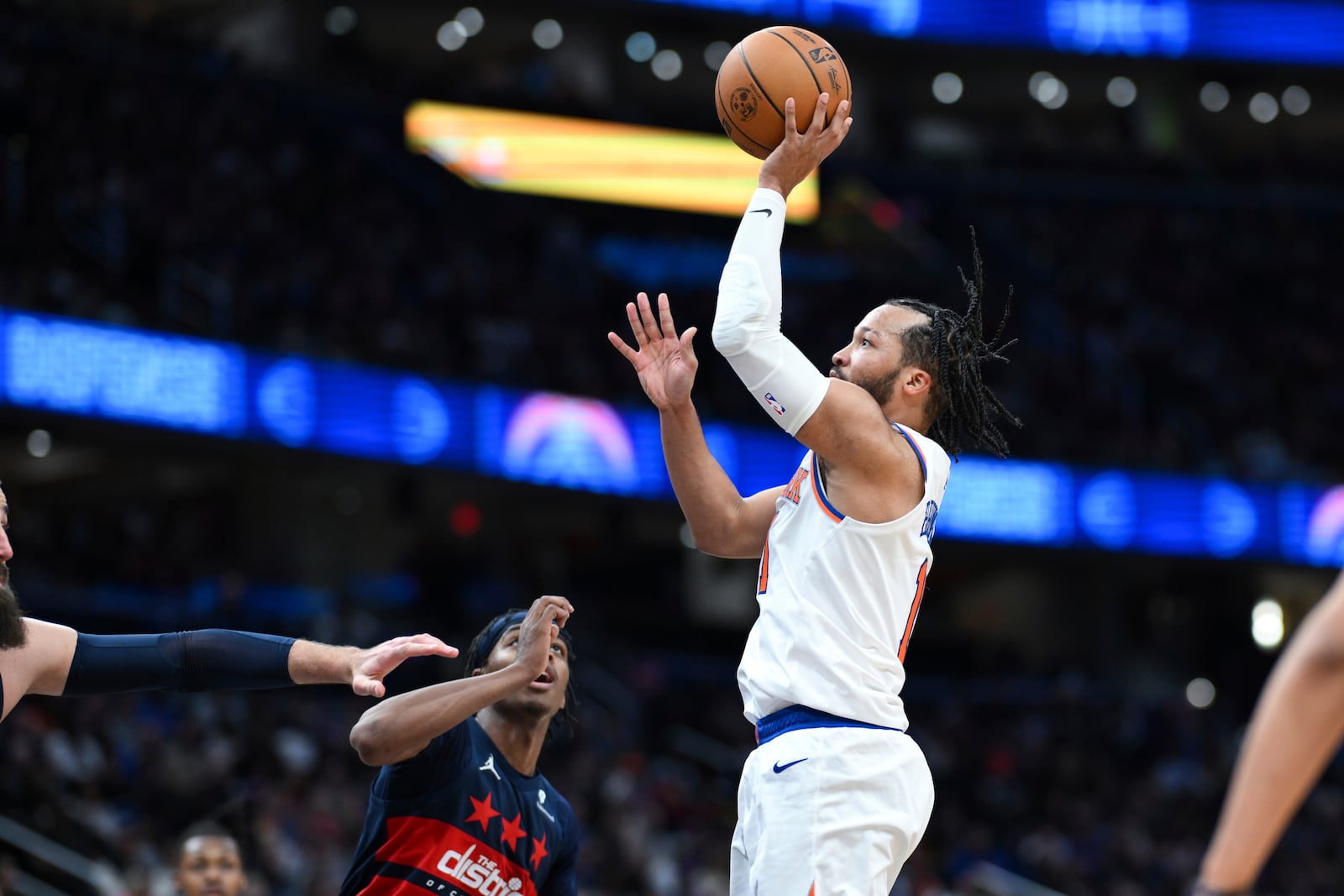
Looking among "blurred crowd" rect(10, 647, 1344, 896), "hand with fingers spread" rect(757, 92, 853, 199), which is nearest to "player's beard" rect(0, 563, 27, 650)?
"hand with fingers spread" rect(757, 92, 853, 199)

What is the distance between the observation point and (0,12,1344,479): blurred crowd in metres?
17.4

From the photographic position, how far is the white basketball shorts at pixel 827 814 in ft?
12.6

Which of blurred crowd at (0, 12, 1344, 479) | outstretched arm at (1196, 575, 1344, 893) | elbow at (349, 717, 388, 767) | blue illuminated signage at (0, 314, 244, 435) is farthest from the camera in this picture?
blurred crowd at (0, 12, 1344, 479)

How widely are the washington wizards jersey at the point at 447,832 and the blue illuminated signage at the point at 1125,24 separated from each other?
79.4 ft

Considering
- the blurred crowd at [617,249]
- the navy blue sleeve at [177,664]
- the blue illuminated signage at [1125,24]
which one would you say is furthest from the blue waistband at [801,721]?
the blue illuminated signage at [1125,24]

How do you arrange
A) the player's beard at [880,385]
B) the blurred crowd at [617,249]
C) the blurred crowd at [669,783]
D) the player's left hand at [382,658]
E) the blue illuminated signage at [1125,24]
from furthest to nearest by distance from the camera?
1. the blue illuminated signage at [1125,24]
2. the blurred crowd at [617,249]
3. the blurred crowd at [669,783]
4. the player's beard at [880,385]
5. the player's left hand at [382,658]

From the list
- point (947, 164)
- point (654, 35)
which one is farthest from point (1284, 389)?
point (654, 35)

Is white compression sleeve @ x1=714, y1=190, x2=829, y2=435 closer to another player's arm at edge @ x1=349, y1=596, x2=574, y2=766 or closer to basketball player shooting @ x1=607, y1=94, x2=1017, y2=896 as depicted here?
basketball player shooting @ x1=607, y1=94, x2=1017, y2=896

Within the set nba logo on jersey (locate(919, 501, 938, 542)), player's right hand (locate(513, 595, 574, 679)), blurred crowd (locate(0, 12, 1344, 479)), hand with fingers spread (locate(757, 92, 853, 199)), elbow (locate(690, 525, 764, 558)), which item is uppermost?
blurred crowd (locate(0, 12, 1344, 479))

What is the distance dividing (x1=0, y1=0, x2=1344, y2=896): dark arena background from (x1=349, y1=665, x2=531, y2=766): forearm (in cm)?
405

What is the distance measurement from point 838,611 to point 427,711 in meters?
1.12

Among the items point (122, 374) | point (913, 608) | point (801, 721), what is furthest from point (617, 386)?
point (801, 721)

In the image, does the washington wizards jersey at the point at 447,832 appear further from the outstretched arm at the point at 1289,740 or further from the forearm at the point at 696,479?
the outstretched arm at the point at 1289,740

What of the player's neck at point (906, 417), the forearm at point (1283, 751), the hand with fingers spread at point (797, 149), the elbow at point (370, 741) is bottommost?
the elbow at point (370, 741)
